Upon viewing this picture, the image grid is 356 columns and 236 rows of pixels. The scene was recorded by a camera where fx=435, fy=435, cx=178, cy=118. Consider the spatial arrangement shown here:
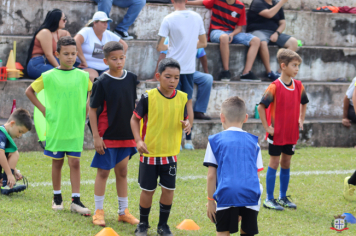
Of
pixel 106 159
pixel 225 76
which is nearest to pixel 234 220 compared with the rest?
pixel 106 159

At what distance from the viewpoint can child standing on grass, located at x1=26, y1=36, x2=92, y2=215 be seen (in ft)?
14.0

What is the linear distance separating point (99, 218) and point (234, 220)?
1.50 meters

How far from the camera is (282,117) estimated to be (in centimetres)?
486

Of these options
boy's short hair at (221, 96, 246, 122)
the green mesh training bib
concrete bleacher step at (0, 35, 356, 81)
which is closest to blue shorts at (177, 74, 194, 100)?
concrete bleacher step at (0, 35, 356, 81)

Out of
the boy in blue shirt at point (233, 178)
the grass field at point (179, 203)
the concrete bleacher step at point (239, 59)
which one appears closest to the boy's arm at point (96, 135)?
the grass field at point (179, 203)

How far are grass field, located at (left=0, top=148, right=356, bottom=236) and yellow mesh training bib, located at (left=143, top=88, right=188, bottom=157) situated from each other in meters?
0.77

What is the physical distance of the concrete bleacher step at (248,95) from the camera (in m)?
7.16

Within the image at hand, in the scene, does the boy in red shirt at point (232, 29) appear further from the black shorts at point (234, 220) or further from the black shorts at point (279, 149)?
the black shorts at point (234, 220)

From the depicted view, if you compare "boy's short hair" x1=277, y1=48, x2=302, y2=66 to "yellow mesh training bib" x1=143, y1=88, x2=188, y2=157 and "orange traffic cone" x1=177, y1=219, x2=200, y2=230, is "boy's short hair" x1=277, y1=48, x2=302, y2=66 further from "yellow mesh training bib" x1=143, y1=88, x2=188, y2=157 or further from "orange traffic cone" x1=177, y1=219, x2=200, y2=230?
"orange traffic cone" x1=177, y1=219, x2=200, y2=230

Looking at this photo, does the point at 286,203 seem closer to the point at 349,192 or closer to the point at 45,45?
the point at 349,192

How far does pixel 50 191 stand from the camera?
16.0 ft

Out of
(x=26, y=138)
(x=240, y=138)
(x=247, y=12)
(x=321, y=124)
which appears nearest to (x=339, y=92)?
(x=321, y=124)

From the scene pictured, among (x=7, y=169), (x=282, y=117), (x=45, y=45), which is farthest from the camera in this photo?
(x=45, y=45)

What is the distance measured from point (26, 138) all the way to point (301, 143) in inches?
197
